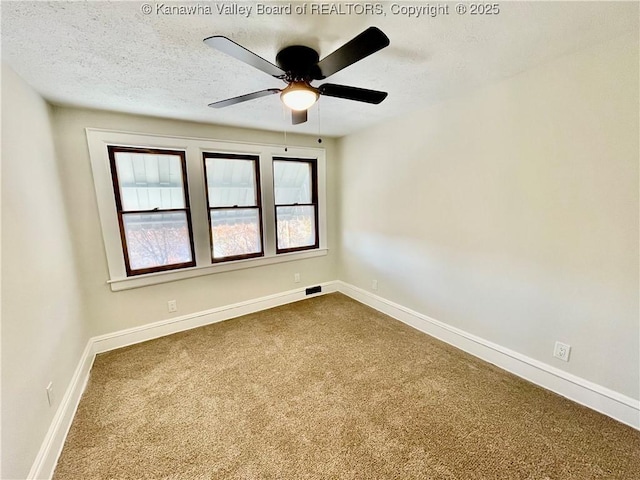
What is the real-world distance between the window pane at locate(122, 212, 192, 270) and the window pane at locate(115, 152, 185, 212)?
0.11 metres

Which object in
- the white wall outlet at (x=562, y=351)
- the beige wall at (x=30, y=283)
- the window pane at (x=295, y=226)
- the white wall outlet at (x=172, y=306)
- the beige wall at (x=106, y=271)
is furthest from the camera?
the window pane at (x=295, y=226)

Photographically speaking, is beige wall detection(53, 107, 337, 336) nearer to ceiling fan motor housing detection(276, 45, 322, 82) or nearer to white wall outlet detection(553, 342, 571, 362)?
ceiling fan motor housing detection(276, 45, 322, 82)

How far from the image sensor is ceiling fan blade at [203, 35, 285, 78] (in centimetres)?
113

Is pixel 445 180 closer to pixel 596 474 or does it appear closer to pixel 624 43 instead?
pixel 624 43

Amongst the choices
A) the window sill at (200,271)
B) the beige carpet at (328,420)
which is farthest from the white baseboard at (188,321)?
the window sill at (200,271)

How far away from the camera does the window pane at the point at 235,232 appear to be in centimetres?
319

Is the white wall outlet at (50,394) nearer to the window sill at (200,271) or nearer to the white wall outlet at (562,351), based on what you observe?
the window sill at (200,271)

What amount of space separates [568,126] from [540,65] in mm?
471

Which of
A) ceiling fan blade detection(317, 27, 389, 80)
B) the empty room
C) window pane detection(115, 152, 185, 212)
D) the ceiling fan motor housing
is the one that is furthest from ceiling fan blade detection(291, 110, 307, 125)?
window pane detection(115, 152, 185, 212)

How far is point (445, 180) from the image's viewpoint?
2525 mm

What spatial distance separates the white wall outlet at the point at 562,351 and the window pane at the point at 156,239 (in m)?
3.41

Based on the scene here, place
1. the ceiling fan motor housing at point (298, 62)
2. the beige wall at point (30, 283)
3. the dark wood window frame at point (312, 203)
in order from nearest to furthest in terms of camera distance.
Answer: the beige wall at point (30, 283) < the ceiling fan motor housing at point (298, 62) < the dark wood window frame at point (312, 203)

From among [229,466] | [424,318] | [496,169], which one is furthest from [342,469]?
[496,169]

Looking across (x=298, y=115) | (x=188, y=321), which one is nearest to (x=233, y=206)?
(x=188, y=321)
